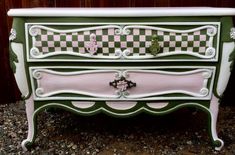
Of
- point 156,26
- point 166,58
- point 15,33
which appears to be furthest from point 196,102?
point 15,33

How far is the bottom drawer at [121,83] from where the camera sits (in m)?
2.12

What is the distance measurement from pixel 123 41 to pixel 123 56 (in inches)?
3.4

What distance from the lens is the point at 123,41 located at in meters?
2.06

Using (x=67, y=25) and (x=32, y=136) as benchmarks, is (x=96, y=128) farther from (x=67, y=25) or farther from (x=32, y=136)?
(x=67, y=25)

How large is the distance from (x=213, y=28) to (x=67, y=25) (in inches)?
32.8

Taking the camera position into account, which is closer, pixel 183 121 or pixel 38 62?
pixel 38 62

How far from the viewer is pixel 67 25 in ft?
6.73

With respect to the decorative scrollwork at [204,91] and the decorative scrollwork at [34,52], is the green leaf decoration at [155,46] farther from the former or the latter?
the decorative scrollwork at [34,52]

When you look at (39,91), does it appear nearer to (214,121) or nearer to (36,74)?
(36,74)

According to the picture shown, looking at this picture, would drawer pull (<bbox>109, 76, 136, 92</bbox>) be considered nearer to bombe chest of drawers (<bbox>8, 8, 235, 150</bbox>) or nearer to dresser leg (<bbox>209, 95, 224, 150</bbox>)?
bombe chest of drawers (<bbox>8, 8, 235, 150</bbox>)

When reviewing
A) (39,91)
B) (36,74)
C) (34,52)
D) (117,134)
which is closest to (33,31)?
(34,52)

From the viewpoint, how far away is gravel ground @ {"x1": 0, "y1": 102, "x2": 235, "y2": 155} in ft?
7.80

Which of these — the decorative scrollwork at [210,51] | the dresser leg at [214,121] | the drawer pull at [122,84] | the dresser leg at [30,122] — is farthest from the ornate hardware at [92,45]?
the dresser leg at [214,121]

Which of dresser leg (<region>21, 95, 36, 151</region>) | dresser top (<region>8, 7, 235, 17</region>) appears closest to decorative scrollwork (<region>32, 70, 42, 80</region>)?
dresser leg (<region>21, 95, 36, 151</region>)
